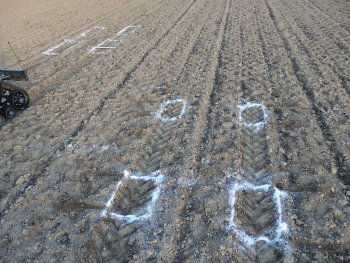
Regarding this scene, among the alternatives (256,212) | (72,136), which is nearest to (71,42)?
(72,136)

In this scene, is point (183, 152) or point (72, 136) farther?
point (72, 136)

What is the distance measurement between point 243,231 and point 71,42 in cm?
1078

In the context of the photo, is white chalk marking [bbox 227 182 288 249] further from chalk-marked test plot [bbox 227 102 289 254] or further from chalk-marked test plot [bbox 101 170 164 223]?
chalk-marked test plot [bbox 101 170 164 223]

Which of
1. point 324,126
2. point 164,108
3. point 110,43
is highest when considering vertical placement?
point 164,108

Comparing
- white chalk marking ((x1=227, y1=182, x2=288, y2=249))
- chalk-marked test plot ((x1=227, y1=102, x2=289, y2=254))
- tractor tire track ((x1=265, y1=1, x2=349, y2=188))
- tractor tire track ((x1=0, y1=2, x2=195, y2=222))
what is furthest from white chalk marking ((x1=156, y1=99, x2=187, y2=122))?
tractor tire track ((x1=265, y1=1, x2=349, y2=188))

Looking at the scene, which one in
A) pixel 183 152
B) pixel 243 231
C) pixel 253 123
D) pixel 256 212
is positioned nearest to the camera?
pixel 243 231

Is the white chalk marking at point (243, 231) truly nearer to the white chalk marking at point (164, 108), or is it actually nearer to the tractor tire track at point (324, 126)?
the tractor tire track at point (324, 126)

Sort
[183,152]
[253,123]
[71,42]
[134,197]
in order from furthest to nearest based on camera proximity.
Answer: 1. [71,42]
2. [253,123]
3. [183,152]
4. [134,197]

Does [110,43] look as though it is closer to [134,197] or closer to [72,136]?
[72,136]

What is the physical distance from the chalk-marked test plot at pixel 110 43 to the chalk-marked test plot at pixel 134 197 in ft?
23.8

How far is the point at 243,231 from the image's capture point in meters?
4.54

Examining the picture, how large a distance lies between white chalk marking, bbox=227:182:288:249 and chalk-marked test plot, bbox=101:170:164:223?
112 centimetres

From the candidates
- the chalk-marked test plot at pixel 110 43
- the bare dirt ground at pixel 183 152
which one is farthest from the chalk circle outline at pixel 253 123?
the chalk-marked test plot at pixel 110 43

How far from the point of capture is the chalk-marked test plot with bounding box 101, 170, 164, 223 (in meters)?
4.95
